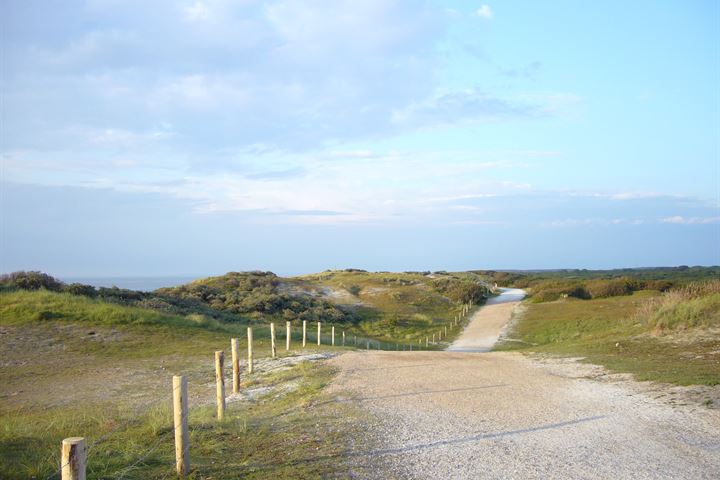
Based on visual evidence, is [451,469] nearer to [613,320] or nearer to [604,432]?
[604,432]

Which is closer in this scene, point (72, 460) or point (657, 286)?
point (72, 460)

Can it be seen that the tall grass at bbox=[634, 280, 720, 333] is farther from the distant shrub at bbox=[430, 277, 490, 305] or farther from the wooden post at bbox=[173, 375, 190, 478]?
the distant shrub at bbox=[430, 277, 490, 305]

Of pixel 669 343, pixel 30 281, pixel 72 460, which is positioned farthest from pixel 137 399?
pixel 30 281

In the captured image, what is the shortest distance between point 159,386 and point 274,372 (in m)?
2.81

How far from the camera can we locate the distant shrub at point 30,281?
1064 inches

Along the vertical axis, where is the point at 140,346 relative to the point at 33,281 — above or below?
below

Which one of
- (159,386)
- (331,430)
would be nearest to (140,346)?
(159,386)

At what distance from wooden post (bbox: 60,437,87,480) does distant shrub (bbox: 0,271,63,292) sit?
2573 cm

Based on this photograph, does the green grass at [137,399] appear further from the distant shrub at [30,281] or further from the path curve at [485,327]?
the path curve at [485,327]

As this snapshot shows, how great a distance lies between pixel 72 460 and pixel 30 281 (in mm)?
26802

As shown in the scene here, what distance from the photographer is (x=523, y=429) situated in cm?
805

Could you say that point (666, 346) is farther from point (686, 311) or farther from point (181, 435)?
point (181, 435)

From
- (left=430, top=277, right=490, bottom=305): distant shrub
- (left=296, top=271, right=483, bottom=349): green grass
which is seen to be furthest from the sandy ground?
(left=430, top=277, right=490, bottom=305): distant shrub

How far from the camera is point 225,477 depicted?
6.27 meters
